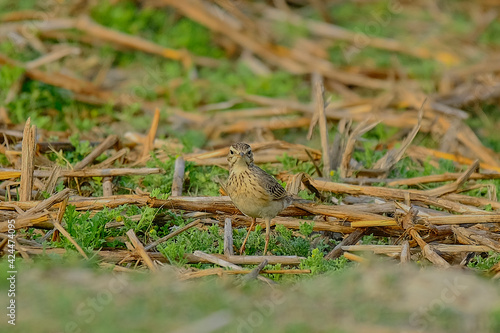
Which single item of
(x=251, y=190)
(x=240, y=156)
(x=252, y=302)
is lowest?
(x=252, y=302)

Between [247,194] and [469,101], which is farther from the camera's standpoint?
[469,101]

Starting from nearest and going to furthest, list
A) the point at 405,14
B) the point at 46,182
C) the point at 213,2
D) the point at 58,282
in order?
the point at 58,282 < the point at 46,182 < the point at 213,2 < the point at 405,14

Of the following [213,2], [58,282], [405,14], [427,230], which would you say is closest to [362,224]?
[427,230]

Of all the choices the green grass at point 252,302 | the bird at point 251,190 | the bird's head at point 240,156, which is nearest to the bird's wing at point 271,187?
the bird at point 251,190

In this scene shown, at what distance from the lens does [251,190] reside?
19.5 ft

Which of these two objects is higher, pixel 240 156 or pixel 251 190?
pixel 240 156

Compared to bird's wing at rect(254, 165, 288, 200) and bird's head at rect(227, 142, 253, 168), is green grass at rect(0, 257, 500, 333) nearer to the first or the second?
bird's wing at rect(254, 165, 288, 200)

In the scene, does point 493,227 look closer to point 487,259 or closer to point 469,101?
point 487,259

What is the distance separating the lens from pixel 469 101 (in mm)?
10383

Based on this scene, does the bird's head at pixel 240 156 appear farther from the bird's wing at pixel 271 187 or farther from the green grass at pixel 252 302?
the green grass at pixel 252 302

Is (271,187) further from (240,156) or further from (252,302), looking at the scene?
(252,302)

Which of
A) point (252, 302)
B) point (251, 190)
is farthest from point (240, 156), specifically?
point (252, 302)

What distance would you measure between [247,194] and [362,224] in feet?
3.26

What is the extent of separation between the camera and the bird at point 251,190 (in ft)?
19.5
